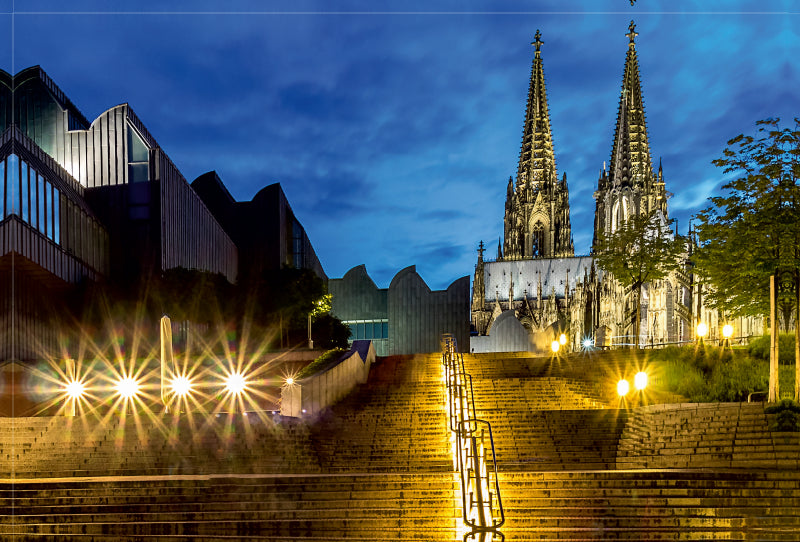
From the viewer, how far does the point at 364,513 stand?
384 inches

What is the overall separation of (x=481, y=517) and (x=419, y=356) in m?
13.5

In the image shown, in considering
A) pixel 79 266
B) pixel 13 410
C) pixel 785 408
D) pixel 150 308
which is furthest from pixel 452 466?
pixel 79 266

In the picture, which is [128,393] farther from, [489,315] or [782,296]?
[489,315]

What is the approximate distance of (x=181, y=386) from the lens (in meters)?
17.8

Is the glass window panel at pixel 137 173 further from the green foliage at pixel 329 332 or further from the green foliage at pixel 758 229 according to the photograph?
the green foliage at pixel 758 229

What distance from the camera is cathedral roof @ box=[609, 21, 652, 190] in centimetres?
7662

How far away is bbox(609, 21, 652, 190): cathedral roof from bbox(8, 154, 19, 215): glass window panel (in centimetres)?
6839

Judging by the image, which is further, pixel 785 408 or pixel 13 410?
pixel 13 410

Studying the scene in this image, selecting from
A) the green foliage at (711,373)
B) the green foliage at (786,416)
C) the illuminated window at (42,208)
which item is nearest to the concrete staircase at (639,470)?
the green foliage at (786,416)

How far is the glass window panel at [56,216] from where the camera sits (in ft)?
87.4

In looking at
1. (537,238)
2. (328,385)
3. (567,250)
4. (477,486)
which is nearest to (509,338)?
(328,385)

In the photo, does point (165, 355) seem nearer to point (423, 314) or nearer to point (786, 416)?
point (786, 416)

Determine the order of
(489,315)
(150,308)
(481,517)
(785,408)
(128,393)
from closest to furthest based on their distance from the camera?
(481,517) → (785,408) → (128,393) → (150,308) → (489,315)

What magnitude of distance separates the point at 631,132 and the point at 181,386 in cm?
7276
